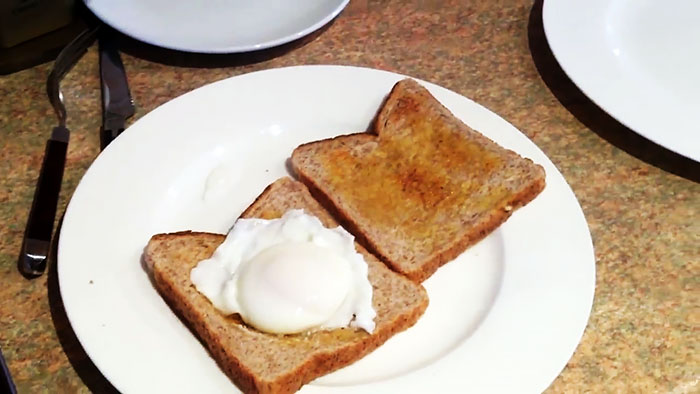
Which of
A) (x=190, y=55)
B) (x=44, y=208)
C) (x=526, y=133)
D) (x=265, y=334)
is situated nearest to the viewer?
(x=265, y=334)

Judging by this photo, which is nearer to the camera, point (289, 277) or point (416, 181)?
point (289, 277)

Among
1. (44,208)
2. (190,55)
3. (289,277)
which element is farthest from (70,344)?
(190,55)

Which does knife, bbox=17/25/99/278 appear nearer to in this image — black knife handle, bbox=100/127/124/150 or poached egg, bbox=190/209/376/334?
black knife handle, bbox=100/127/124/150

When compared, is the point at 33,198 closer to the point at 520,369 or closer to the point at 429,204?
the point at 429,204

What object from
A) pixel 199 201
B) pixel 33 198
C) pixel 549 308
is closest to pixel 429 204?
pixel 549 308

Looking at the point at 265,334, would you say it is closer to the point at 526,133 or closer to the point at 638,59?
the point at 526,133

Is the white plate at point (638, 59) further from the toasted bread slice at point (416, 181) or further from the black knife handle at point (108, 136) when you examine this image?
the black knife handle at point (108, 136)

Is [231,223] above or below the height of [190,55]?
below
